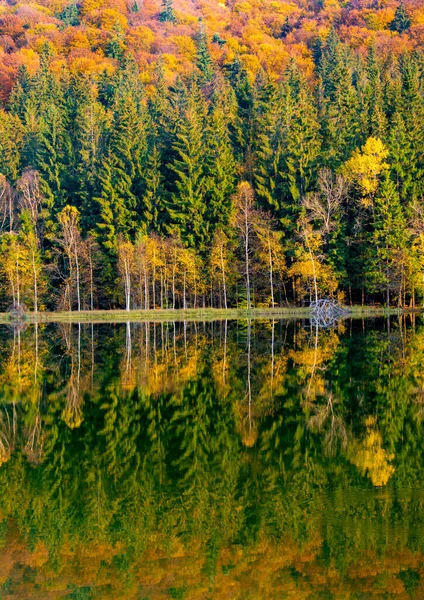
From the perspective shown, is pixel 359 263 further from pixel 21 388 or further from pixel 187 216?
pixel 21 388

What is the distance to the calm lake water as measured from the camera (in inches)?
383

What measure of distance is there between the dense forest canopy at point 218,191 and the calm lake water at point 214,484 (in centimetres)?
4039

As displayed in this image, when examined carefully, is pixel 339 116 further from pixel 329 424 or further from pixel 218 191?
pixel 329 424

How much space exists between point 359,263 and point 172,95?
38030 mm

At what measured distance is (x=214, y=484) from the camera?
43.2 feet

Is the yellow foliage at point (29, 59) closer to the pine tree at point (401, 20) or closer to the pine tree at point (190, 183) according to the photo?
the pine tree at point (190, 183)

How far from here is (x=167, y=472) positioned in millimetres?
13992

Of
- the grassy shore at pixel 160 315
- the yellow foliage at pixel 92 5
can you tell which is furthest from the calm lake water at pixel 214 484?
the yellow foliage at pixel 92 5

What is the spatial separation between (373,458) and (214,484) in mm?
3263

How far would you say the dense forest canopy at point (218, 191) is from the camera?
66.1 m

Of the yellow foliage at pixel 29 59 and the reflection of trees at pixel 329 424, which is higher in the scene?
the yellow foliage at pixel 29 59

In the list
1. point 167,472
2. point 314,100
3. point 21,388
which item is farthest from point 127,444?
point 314,100

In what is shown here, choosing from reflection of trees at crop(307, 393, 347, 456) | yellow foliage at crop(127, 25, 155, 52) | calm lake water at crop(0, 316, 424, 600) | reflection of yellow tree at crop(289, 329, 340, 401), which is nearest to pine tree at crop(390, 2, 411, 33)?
yellow foliage at crop(127, 25, 155, 52)

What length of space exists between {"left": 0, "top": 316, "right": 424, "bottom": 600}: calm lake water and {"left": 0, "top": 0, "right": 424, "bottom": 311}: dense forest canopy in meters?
40.4
